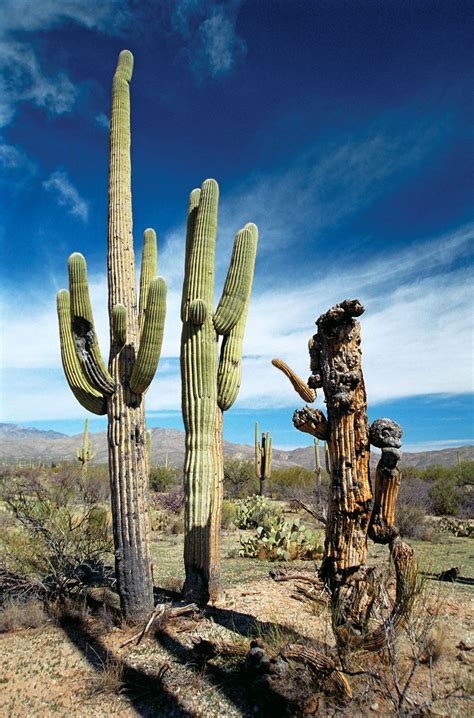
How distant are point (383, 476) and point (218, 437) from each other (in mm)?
2948

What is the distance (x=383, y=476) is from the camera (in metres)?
4.37

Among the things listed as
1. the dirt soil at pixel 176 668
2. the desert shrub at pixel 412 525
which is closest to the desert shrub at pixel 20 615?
the dirt soil at pixel 176 668

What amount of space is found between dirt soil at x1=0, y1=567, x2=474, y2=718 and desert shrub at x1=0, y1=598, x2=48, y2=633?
0.39ft

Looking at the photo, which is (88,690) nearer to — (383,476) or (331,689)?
(331,689)

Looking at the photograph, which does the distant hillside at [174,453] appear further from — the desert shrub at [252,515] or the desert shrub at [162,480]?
the desert shrub at [252,515]

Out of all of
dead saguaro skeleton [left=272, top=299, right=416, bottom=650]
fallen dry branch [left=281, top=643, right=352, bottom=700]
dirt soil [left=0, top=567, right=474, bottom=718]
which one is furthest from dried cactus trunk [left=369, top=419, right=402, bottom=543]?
fallen dry branch [left=281, top=643, right=352, bottom=700]

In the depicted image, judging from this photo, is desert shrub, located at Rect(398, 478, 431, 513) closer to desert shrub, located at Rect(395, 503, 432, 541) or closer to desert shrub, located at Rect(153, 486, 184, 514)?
desert shrub, located at Rect(395, 503, 432, 541)

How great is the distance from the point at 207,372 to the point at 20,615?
12.8 feet

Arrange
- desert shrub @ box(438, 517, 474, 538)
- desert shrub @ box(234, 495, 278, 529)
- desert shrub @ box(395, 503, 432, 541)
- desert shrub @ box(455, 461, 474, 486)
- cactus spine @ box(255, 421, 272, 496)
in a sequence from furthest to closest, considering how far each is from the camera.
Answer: desert shrub @ box(455, 461, 474, 486), cactus spine @ box(255, 421, 272, 496), desert shrub @ box(234, 495, 278, 529), desert shrub @ box(438, 517, 474, 538), desert shrub @ box(395, 503, 432, 541)

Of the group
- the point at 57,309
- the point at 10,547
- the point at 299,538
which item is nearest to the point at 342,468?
the point at 57,309

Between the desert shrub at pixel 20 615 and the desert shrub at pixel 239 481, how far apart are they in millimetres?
17093

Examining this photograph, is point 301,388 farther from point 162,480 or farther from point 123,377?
point 162,480

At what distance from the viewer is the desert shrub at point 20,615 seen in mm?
5660

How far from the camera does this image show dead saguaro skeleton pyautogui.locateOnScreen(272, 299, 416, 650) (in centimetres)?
424
